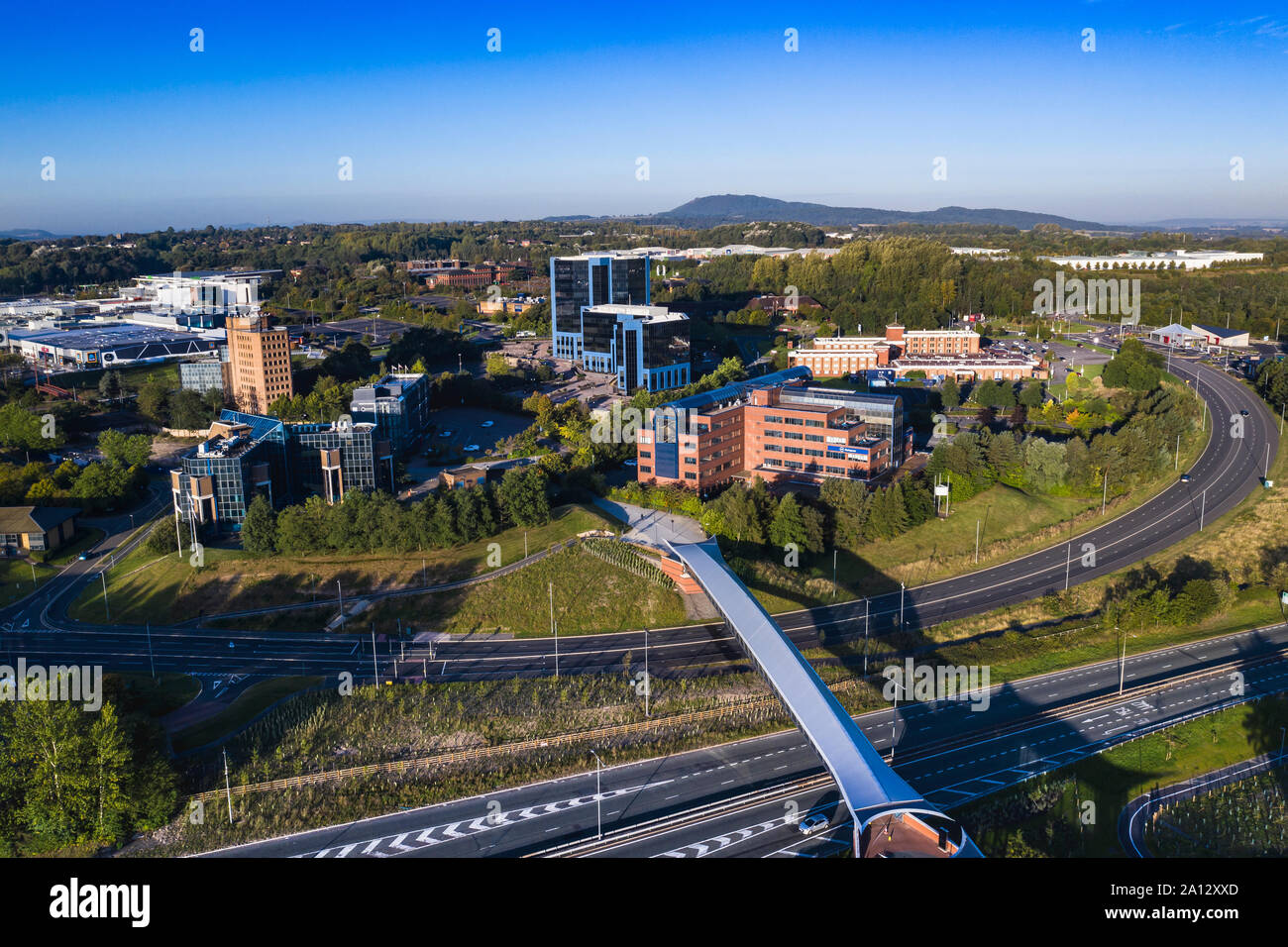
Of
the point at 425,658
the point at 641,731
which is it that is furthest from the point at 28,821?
the point at 641,731

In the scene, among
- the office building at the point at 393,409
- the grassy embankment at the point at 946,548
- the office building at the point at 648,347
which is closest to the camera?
the grassy embankment at the point at 946,548

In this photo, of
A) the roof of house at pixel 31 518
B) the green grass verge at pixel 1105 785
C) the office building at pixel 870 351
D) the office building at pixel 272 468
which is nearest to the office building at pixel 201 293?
the office building at pixel 870 351

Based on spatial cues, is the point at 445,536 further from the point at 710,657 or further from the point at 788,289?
the point at 788,289

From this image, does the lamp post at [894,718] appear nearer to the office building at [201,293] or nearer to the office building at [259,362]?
the office building at [259,362]

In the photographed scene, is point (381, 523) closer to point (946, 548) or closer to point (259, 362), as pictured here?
point (946, 548)
